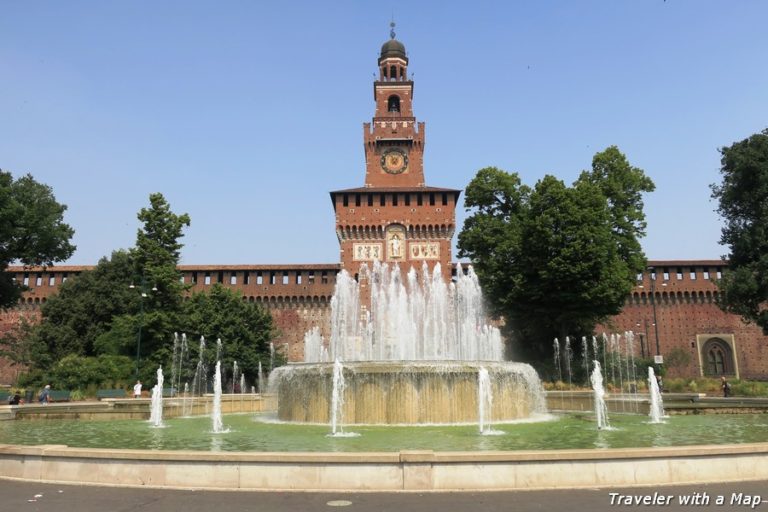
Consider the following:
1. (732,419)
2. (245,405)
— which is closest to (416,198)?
(245,405)

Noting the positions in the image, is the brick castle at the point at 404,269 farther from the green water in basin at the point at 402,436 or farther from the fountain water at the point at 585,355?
the green water in basin at the point at 402,436

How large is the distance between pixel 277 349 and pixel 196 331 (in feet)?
24.5

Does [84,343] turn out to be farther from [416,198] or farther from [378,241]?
[416,198]

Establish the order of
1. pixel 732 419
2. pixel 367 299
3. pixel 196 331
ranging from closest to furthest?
pixel 732 419 < pixel 196 331 < pixel 367 299

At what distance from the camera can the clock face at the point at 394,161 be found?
4688cm

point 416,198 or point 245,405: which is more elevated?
point 416,198

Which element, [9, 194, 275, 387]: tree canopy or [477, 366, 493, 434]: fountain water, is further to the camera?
[9, 194, 275, 387]: tree canopy

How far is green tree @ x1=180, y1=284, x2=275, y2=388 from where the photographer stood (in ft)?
111

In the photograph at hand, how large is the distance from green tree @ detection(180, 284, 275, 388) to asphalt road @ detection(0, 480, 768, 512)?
2769 cm

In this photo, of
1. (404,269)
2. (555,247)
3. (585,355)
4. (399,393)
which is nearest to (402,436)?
(399,393)

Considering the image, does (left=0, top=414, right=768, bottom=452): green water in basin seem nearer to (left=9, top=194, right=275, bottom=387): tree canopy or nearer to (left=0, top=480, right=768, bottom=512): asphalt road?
(left=0, top=480, right=768, bottom=512): asphalt road

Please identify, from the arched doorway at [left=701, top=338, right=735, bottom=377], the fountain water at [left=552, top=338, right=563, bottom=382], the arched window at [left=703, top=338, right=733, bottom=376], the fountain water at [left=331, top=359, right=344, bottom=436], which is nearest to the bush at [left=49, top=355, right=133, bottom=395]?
the fountain water at [left=331, top=359, right=344, bottom=436]

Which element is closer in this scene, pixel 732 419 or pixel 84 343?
pixel 732 419

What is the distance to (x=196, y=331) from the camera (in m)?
33.7
